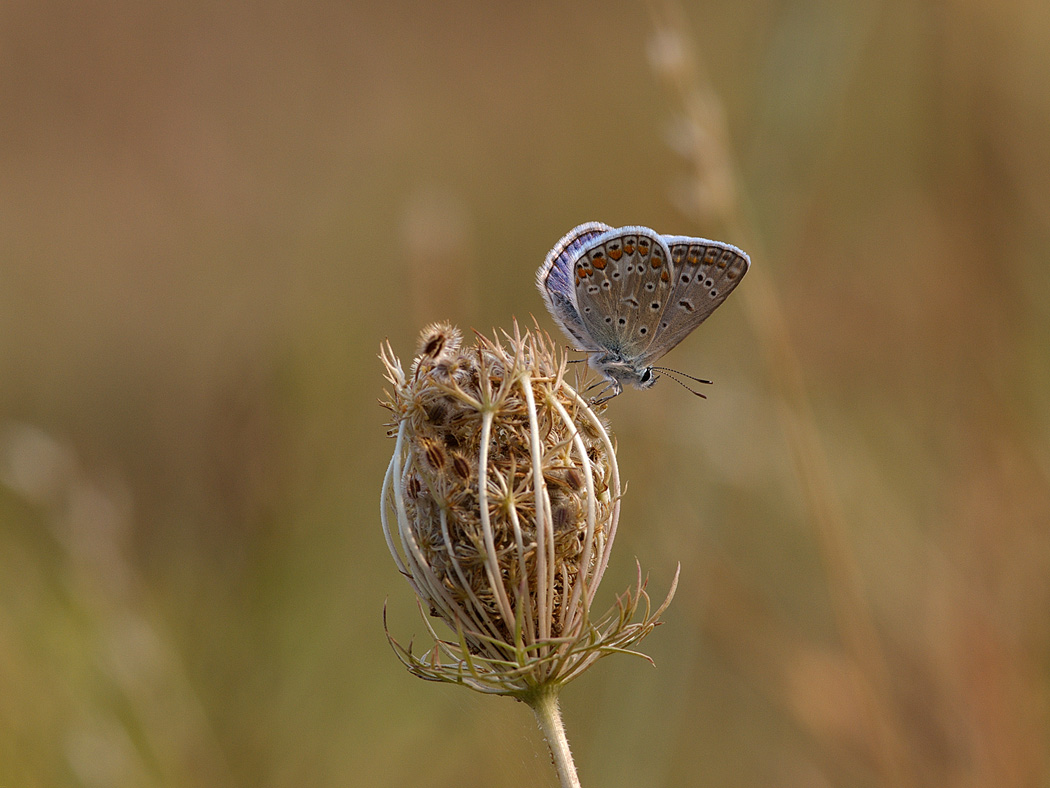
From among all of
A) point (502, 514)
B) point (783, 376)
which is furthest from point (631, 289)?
point (502, 514)

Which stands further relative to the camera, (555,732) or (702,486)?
(702,486)

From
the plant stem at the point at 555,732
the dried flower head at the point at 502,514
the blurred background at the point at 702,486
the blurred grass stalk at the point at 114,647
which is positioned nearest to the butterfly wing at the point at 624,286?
the blurred background at the point at 702,486

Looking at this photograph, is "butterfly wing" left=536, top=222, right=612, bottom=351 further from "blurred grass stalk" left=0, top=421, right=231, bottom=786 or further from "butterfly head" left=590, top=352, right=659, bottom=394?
"blurred grass stalk" left=0, top=421, right=231, bottom=786

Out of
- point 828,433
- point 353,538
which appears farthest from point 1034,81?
point 353,538

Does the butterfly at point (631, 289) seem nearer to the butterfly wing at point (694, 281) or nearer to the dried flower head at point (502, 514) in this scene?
the butterfly wing at point (694, 281)

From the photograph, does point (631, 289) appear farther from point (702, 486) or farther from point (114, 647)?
point (114, 647)

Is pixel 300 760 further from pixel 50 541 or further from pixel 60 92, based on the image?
pixel 60 92

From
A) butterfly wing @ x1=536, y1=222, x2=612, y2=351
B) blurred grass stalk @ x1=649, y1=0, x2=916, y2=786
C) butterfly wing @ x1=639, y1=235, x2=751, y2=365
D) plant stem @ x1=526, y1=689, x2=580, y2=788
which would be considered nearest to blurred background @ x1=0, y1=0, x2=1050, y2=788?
blurred grass stalk @ x1=649, y1=0, x2=916, y2=786
